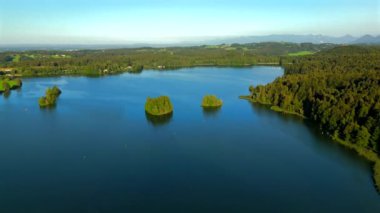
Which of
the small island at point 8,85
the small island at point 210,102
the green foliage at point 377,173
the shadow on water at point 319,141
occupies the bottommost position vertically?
the shadow on water at point 319,141

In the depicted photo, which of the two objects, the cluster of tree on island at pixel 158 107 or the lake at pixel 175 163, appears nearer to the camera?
the lake at pixel 175 163

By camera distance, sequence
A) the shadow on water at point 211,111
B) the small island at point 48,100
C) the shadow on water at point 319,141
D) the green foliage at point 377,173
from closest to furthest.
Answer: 1. the green foliage at point 377,173
2. the shadow on water at point 319,141
3. the shadow on water at point 211,111
4. the small island at point 48,100

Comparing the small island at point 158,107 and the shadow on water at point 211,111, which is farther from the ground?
the small island at point 158,107

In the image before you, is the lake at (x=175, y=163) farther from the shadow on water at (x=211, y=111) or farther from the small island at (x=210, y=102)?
the small island at (x=210, y=102)

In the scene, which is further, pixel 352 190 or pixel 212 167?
pixel 212 167

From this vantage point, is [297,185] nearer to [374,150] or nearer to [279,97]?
[374,150]

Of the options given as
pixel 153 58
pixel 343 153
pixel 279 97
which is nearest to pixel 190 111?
pixel 279 97

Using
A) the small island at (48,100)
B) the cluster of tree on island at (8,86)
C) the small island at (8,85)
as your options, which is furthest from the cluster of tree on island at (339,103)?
the small island at (8,85)
